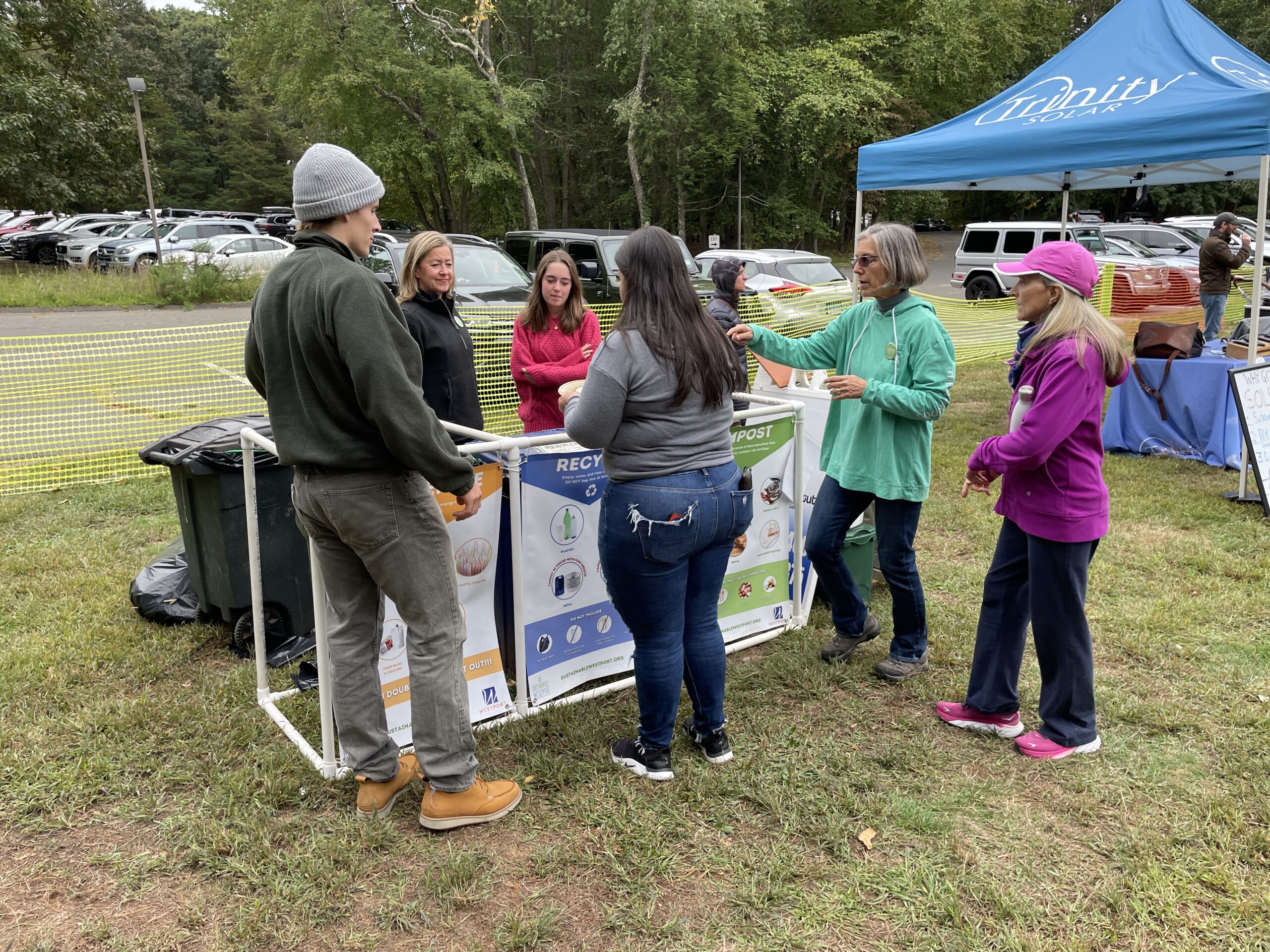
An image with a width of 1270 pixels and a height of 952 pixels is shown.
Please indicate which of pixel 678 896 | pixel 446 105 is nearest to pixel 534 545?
pixel 678 896

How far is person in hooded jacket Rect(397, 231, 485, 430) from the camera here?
3961mm

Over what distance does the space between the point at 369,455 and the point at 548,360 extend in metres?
2.14

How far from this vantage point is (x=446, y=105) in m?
23.6

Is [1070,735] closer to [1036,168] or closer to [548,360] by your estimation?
[548,360]

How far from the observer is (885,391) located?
347 cm

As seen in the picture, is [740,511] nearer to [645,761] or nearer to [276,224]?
[645,761]

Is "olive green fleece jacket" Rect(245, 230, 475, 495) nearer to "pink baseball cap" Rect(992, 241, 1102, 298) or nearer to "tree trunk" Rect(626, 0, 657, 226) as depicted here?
"pink baseball cap" Rect(992, 241, 1102, 298)

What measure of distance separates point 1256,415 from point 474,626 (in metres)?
5.33

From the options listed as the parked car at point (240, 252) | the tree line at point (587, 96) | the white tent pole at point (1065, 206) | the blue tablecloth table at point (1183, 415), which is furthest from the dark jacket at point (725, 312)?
the tree line at point (587, 96)

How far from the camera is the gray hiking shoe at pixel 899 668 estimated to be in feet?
12.7

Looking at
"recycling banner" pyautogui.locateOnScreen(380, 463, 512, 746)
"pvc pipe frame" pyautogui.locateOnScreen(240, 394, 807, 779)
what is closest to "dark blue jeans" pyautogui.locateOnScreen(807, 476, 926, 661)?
"pvc pipe frame" pyautogui.locateOnScreen(240, 394, 807, 779)

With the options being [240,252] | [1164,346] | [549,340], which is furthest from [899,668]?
[240,252]

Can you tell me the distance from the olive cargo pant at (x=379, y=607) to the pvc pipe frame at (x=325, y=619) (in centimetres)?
13

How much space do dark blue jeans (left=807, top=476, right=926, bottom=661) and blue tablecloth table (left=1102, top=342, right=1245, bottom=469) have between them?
4156mm
